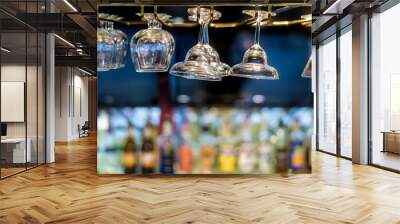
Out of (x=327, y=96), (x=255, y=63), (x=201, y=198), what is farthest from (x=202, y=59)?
(x=327, y=96)

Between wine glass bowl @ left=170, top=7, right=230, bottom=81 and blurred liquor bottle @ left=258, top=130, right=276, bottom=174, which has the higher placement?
wine glass bowl @ left=170, top=7, right=230, bottom=81

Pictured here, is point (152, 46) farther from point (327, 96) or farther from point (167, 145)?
point (327, 96)

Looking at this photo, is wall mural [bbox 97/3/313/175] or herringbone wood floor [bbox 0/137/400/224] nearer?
herringbone wood floor [bbox 0/137/400/224]

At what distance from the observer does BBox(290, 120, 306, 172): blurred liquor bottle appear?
21.7 feet

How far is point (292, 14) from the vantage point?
6609mm

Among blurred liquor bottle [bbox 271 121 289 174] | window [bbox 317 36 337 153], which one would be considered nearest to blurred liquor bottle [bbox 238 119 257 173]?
blurred liquor bottle [bbox 271 121 289 174]

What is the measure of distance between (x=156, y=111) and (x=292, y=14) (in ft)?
9.43

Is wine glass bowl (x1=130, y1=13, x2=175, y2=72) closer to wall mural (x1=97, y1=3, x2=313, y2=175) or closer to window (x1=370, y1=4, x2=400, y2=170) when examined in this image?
wall mural (x1=97, y1=3, x2=313, y2=175)

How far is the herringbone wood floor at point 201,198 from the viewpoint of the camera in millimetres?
4141

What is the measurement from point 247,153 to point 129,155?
2047mm

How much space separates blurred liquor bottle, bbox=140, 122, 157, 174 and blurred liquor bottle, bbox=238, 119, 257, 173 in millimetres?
1499

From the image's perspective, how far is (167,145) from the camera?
669 cm

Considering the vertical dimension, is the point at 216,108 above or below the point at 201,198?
above

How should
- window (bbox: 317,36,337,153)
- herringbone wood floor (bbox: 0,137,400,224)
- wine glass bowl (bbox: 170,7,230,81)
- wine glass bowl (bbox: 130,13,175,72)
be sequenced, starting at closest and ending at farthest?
1. wine glass bowl (bbox: 130,13,175,72)
2. wine glass bowl (bbox: 170,7,230,81)
3. herringbone wood floor (bbox: 0,137,400,224)
4. window (bbox: 317,36,337,153)
